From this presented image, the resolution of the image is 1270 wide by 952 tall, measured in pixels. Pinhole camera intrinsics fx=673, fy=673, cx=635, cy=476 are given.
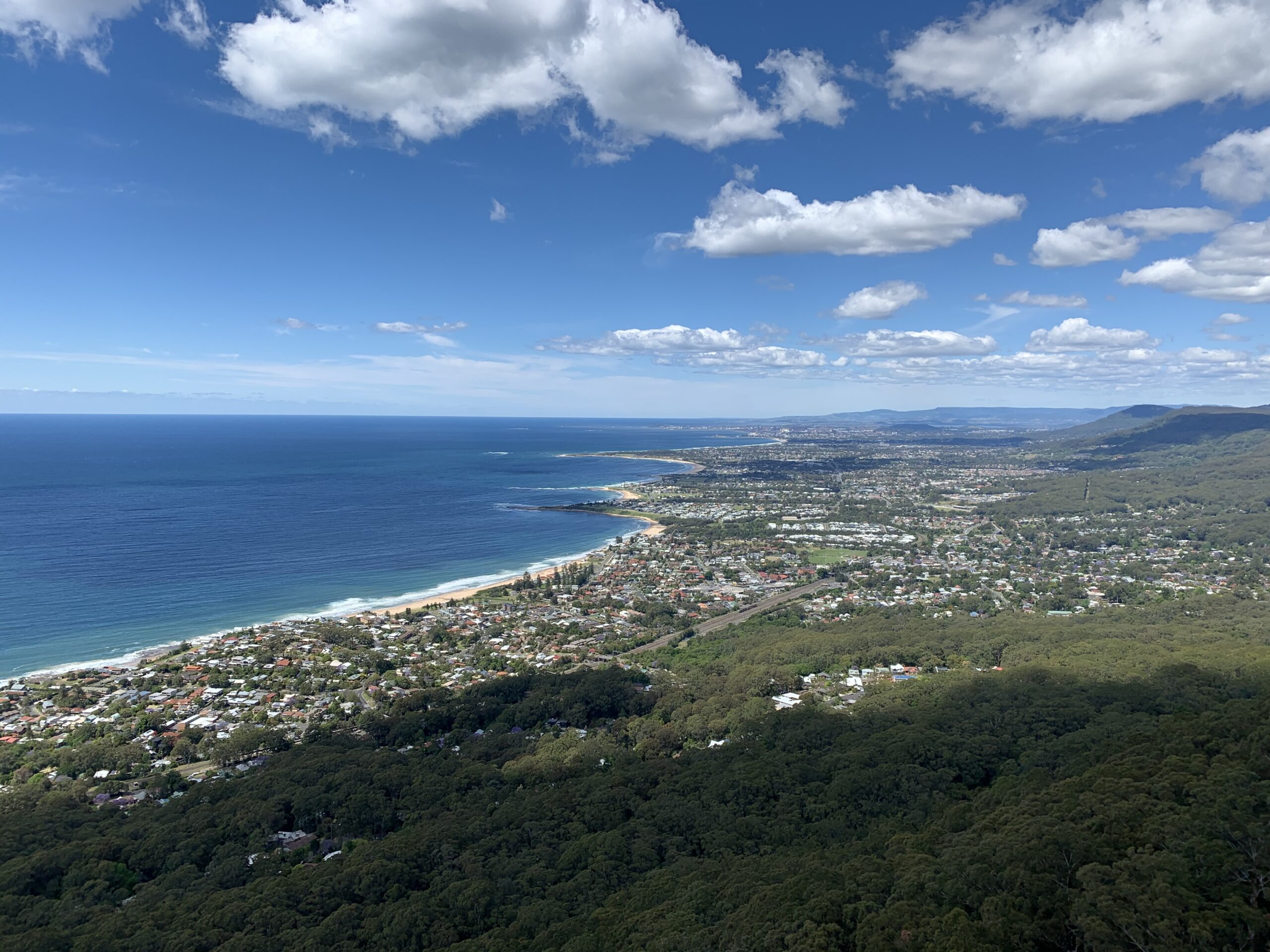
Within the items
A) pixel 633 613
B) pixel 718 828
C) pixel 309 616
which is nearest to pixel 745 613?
pixel 633 613

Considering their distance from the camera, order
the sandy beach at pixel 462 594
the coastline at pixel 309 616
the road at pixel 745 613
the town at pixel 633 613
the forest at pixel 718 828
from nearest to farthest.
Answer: the forest at pixel 718 828, the town at pixel 633 613, the coastline at pixel 309 616, the road at pixel 745 613, the sandy beach at pixel 462 594

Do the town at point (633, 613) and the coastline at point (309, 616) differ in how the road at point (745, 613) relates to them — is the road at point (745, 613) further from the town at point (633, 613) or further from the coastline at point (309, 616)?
the coastline at point (309, 616)

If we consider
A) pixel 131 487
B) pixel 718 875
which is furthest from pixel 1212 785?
pixel 131 487

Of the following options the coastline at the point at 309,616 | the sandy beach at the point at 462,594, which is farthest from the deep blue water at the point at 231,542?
the sandy beach at the point at 462,594

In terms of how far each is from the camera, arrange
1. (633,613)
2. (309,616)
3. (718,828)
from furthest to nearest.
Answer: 1. (633,613)
2. (309,616)
3. (718,828)

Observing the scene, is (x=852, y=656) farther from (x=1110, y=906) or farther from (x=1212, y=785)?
(x=1110, y=906)

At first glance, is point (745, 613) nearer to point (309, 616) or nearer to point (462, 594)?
point (462, 594)
